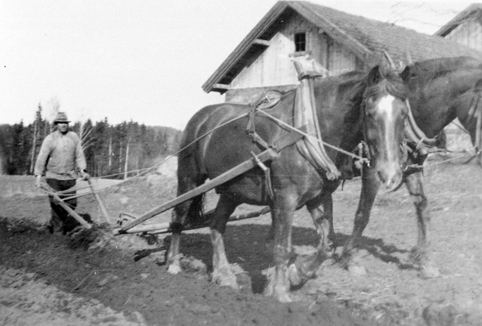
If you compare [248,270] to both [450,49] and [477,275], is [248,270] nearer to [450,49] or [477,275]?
[477,275]

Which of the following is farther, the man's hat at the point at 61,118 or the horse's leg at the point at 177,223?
the man's hat at the point at 61,118

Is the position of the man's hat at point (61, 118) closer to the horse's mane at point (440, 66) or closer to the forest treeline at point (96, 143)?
the horse's mane at point (440, 66)

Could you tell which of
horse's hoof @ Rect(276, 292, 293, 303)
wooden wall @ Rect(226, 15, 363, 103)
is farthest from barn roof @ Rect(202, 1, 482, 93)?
horse's hoof @ Rect(276, 292, 293, 303)

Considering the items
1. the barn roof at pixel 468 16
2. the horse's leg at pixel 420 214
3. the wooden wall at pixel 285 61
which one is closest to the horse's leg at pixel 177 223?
the horse's leg at pixel 420 214

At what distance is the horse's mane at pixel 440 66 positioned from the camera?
4680 millimetres

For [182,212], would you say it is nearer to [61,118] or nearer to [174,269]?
[174,269]

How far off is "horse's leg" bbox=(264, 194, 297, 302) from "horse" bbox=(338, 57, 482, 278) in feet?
2.38

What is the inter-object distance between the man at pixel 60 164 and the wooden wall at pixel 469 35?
14.5 meters

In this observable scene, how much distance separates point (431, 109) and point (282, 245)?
6.45 ft

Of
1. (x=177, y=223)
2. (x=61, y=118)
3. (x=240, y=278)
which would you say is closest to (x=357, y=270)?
(x=240, y=278)

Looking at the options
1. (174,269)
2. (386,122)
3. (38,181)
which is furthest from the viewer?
(38,181)

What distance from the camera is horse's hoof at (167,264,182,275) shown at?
5504 mm

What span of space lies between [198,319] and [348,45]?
32.1 ft

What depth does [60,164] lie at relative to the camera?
6.73 metres
